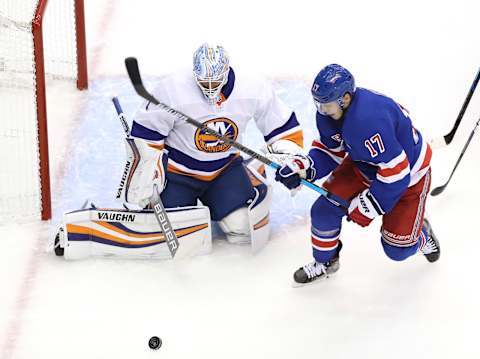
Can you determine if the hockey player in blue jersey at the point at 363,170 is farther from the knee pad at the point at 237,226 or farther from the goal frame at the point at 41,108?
the goal frame at the point at 41,108

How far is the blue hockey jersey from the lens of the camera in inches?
115

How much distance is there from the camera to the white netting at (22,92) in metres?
3.79

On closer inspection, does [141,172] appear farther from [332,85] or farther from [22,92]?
[22,92]

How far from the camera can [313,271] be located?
3.41m

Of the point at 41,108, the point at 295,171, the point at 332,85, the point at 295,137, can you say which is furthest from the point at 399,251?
the point at 41,108

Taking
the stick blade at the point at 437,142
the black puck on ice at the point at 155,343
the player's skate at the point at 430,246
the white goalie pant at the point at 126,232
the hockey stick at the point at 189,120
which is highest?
the hockey stick at the point at 189,120

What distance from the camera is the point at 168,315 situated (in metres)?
3.30

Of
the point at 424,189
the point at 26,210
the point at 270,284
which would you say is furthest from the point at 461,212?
the point at 26,210

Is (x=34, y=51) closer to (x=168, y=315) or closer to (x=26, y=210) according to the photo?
(x=26, y=210)

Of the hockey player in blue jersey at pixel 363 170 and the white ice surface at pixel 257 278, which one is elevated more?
the hockey player in blue jersey at pixel 363 170

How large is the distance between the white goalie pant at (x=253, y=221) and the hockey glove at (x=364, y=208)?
1.49 ft

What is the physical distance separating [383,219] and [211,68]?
0.79 meters

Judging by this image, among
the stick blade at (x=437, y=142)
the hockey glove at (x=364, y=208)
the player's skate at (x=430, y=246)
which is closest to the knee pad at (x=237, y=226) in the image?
the hockey glove at (x=364, y=208)

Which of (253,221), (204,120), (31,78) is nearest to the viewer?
(204,120)
